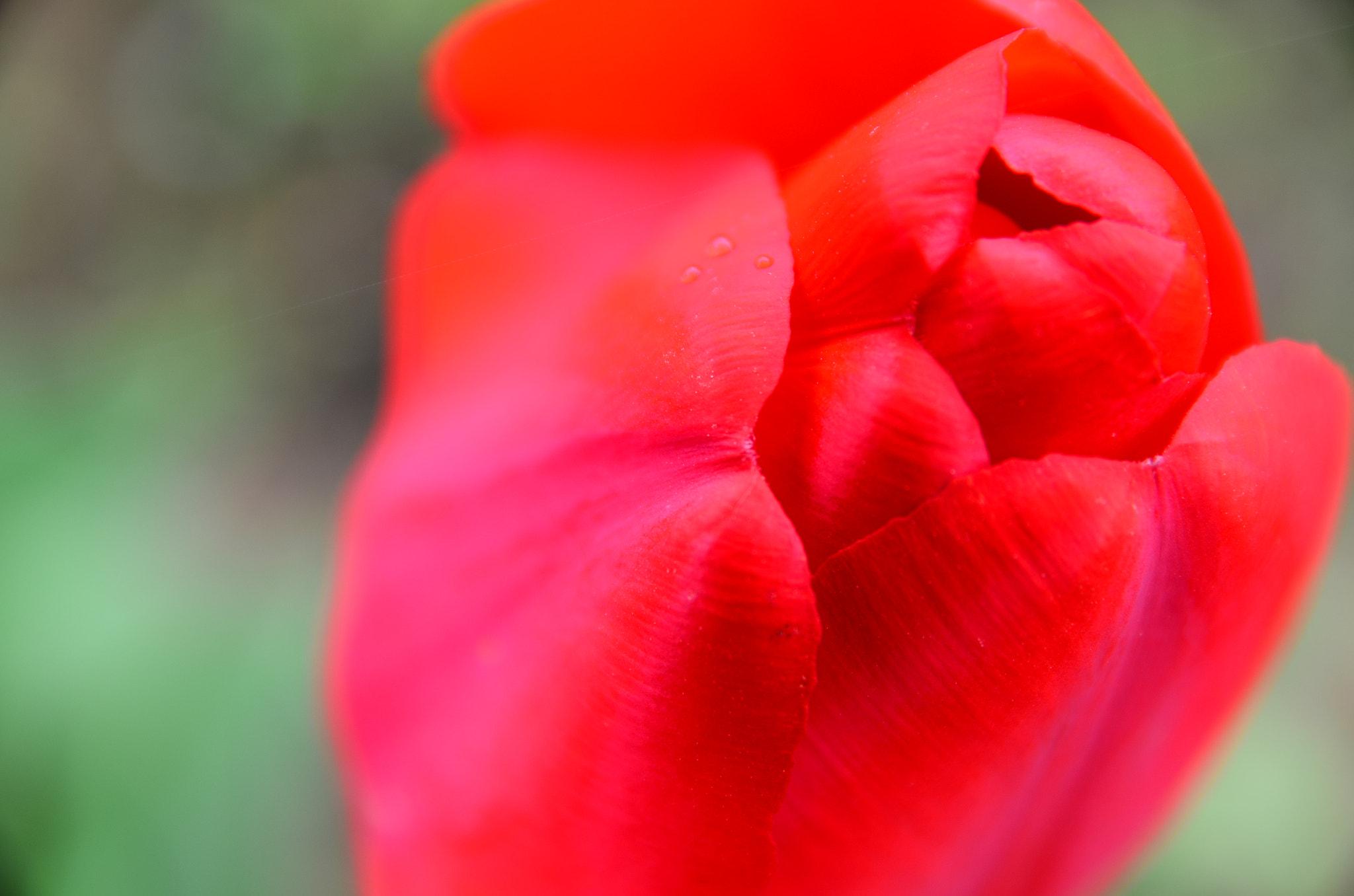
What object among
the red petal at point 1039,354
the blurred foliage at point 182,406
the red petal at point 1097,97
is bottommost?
the blurred foliage at point 182,406

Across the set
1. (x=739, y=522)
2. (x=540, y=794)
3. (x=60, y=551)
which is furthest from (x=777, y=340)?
(x=60, y=551)

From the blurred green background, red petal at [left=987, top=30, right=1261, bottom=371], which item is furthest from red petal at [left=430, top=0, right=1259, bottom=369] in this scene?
the blurred green background

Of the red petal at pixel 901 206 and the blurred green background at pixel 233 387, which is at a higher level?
the red petal at pixel 901 206

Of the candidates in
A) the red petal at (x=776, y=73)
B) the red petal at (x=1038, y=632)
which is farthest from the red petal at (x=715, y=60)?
the red petal at (x=1038, y=632)

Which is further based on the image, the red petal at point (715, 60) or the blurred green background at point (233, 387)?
the blurred green background at point (233, 387)

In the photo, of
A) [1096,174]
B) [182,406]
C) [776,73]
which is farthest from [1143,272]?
[182,406]

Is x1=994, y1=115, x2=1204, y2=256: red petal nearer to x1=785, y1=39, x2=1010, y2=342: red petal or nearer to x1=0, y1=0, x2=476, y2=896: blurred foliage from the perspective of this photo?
x1=785, y1=39, x2=1010, y2=342: red petal

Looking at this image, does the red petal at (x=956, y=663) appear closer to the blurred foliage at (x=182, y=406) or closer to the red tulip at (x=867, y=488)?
the red tulip at (x=867, y=488)

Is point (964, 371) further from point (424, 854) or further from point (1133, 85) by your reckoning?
point (424, 854)
